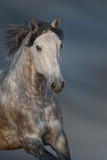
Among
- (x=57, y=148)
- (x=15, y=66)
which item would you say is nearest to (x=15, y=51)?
(x=15, y=66)

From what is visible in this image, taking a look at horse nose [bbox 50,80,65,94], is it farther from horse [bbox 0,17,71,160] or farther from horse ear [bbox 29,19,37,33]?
horse ear [bbox 29,19,37,33]

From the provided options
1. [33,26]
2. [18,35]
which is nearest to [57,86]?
[33,26]

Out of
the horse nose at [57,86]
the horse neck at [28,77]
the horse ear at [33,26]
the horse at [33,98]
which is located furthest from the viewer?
the horse neck at [28,77]

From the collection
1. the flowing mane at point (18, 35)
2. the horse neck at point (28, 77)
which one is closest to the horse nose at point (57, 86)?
the horse neck at point (28, 77)

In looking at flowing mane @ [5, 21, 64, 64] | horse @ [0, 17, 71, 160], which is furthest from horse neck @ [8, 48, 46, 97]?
flowing mane @ [5, 21, 64, 64]

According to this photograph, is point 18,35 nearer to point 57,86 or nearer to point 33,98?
point 33,98

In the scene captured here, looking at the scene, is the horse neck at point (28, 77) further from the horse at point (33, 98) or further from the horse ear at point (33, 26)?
the horse ear at point (33, 26)

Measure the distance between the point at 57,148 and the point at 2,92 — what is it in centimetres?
97

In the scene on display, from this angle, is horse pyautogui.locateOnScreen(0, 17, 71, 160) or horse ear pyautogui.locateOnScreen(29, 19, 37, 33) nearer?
horse pyautogui.locateOnScreen(0, 17, 71, 160)

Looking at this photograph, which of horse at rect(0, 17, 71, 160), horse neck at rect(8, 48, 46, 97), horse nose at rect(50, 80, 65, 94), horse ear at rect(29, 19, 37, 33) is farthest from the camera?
horse neck at rect(8, 48, 46, 97)

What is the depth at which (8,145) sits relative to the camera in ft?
21.8

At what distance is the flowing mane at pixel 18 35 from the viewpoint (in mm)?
6227

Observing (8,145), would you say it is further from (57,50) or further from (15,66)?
(57,50)

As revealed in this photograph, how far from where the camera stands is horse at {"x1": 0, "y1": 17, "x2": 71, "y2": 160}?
19.9ft
